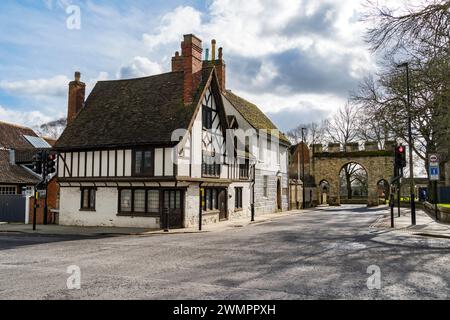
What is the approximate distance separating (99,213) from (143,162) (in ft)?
13.8

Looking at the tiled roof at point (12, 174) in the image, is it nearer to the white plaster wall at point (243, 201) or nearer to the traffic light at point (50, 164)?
the traffic light at point (50, 164)

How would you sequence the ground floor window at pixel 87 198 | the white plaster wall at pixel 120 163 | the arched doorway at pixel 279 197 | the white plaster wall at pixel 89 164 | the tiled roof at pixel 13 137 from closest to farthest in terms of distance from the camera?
the white plaster wall at pixel 120 163, the white plaster wall at pixel 89 164, the ground floor window at pixel 87 198, the tiled roof at pixel 13 137, the arched doorway at pixel 279 197

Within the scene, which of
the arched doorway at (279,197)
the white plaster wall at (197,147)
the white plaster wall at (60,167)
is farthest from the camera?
the arched doorway at (279,197)

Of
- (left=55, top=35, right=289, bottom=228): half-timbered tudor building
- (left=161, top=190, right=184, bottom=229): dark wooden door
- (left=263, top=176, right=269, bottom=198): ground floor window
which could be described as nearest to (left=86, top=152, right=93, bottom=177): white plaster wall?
(left=55, top=35, right=289, bottom=228): half-timbered tudor building

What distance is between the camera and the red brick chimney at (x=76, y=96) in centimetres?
2527

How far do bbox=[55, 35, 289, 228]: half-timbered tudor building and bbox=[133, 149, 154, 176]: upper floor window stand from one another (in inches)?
2.1

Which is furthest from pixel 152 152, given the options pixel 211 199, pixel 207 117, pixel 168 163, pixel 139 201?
pixel 211 199

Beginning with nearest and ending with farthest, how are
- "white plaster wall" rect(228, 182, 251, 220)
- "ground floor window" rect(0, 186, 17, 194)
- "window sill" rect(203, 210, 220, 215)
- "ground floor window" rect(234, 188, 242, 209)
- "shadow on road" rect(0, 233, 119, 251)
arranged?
"shadow on road" rect(0, 233, 119, 251), "window sill" rect(203, 210, 220, 215), "white plaster wall" rect(228, 182, 251, 220), "ground floor window" rect(234, 188, 242, 209), "ground floor window" rect(0, 186, 17, 194)

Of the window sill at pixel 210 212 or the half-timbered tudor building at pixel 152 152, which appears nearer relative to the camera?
the half-timbered tudor building at pixel 152 152

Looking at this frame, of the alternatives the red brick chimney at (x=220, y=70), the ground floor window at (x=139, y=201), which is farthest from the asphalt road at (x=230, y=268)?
the red brick chimney at (x=220, y=70)

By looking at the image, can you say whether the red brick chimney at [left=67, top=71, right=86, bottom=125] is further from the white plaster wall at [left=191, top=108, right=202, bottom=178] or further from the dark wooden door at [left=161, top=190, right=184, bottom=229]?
the dark wooden door at [left=161, top=190, right=184, bottom=229]

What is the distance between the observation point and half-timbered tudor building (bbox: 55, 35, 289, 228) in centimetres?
2045

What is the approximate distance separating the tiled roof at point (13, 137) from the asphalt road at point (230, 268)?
21.5m
